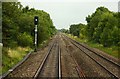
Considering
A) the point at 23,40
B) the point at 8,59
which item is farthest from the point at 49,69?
the point at 23,40

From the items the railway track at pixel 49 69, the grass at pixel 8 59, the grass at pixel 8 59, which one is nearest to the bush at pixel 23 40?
the grass at pixel 8 59

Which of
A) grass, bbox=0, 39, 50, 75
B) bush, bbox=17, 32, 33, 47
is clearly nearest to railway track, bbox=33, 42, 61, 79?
grass, bbox=0, 39, 50, 75

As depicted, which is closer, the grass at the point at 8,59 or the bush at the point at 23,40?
the grass at the point at 8,59

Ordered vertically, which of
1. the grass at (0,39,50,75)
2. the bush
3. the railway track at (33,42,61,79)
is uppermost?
the bush

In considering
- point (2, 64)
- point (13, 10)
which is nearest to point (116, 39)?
point (13, 10)

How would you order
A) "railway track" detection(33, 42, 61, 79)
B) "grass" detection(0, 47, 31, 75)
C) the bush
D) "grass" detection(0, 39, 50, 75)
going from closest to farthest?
"railway track" detection(33, 42, 61, 79)
"grass" detection(0, 39, 50, 75)
"grass" detection(0, 47, 31, 75)
the bush

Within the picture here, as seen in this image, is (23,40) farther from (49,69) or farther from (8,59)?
(49,69)

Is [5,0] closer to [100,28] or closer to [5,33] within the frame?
[5,33]

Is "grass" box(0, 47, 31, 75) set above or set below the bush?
below

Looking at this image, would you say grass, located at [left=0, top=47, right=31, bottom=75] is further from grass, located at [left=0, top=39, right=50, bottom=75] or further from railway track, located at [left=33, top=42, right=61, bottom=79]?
railway track, located at [left=33, top=42, right=61, bottom=79]

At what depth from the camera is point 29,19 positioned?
4434 cm

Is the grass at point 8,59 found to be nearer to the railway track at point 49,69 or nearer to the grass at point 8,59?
the grass at point 8,59

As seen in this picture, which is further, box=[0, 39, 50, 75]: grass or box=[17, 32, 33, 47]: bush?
box=[17, 32, 33, 47]: bush

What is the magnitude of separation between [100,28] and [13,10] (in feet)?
97.2
